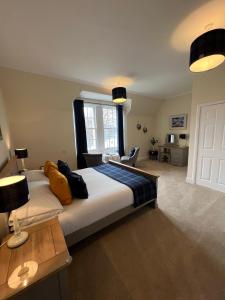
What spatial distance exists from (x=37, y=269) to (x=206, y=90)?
4127mm

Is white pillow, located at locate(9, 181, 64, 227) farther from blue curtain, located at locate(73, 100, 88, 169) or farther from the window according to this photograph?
the window

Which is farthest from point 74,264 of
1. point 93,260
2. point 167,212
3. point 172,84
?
point 172,84

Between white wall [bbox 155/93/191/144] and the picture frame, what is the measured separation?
12 cm

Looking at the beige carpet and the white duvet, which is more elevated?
the white duvet

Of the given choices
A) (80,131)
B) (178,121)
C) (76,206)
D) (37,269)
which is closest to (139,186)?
(76,206)

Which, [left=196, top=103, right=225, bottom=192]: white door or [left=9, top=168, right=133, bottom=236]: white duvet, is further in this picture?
[left=196, top=103, right=225, bottom=192]: white door

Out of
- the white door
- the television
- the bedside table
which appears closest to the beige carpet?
the bedside table

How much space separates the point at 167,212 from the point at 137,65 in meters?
2.98

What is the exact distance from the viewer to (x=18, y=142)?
3.35m

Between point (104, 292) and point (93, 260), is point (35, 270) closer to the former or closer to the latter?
point (104, 292)

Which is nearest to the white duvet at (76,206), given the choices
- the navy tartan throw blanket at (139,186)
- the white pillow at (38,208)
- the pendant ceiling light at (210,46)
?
the white pillow at (38,208)

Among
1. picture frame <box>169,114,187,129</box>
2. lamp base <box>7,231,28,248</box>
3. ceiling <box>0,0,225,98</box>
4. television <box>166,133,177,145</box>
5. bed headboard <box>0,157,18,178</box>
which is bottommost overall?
lamp base <box>7,231,28,248</box>

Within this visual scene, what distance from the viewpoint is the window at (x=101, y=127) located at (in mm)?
5035

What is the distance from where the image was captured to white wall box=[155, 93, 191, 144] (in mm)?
5312
